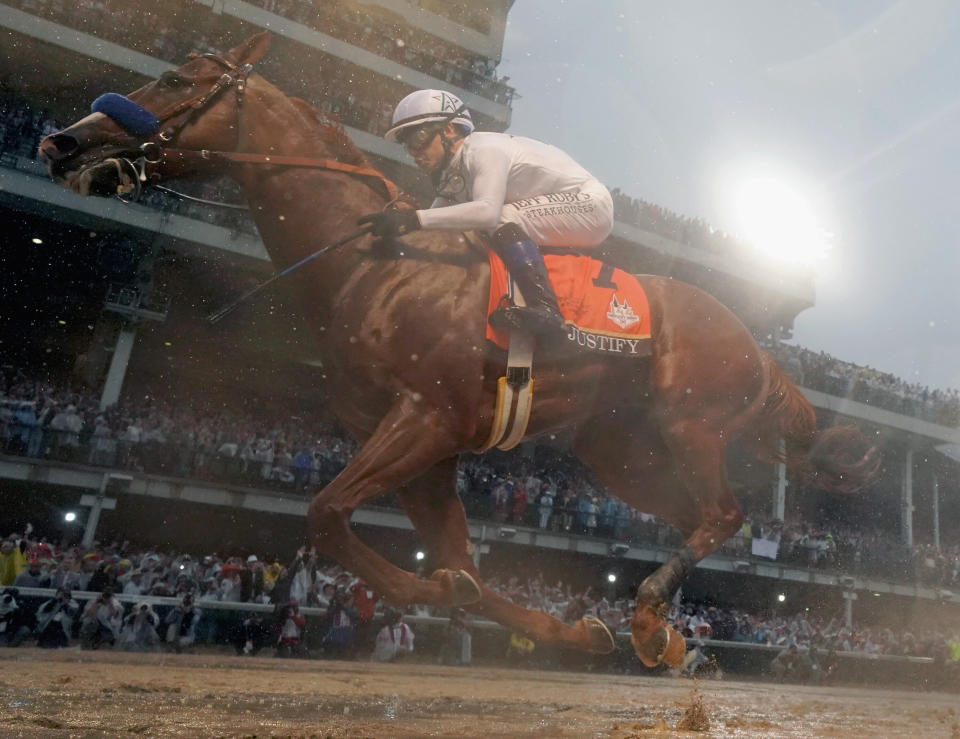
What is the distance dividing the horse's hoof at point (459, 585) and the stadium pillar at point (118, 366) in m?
16.6

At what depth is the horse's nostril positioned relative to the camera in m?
4.00

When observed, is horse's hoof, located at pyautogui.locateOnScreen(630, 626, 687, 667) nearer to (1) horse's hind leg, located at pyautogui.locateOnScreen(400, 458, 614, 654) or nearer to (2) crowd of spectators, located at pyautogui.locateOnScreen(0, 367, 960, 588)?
(1) horse's hind leg, located at pyautogui.locateOnScreen(400, 458, 614, 654)

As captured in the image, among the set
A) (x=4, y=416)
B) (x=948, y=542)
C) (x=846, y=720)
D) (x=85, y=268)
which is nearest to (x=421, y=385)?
(x=846, y=720)

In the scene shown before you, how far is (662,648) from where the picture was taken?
4.16m

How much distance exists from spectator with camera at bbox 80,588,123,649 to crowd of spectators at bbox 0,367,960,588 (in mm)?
6153

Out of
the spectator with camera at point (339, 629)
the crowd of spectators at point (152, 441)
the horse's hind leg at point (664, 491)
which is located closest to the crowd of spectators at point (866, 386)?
the crowd of spectators at point (152, 441)

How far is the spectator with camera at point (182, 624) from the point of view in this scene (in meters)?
11.4

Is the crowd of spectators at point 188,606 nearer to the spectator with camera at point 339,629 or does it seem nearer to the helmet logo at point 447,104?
the spectator with camera at point 339,629

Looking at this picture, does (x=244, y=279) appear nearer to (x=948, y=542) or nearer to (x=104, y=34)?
(x=104, y=34)

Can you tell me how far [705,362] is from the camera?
15.6 ft

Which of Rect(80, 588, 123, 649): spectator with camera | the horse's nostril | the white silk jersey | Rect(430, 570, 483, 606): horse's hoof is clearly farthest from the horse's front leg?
Rect(80, 588, 123, 649): spectator with camera

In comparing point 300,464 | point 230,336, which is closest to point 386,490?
point 300,464

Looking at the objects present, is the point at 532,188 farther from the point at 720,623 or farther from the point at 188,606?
the point at 720,623

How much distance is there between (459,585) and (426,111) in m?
2.39
